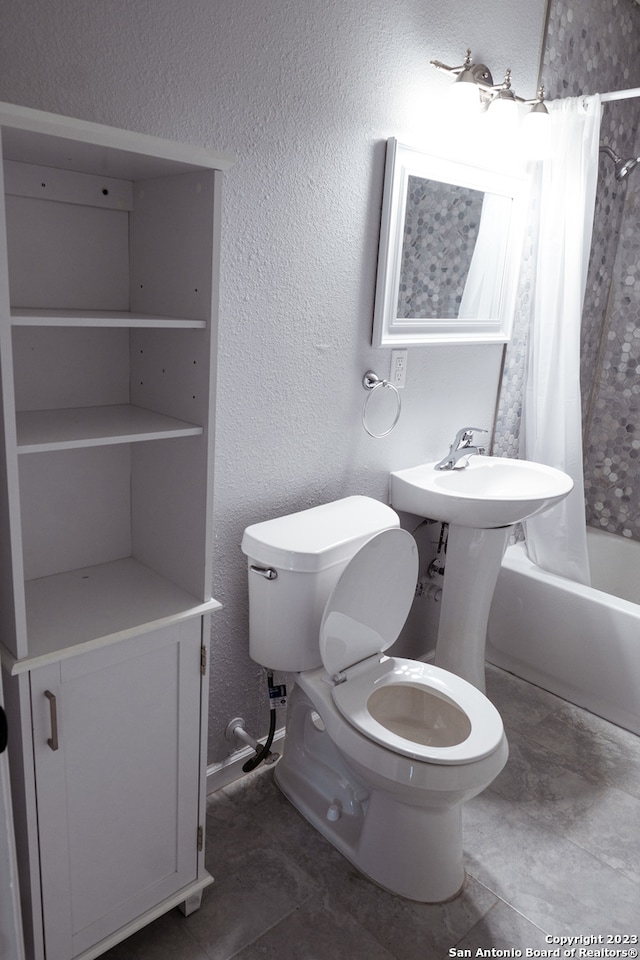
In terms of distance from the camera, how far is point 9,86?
1340 millimetres

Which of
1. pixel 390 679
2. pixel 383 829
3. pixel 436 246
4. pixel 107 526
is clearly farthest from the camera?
pixel 436 246

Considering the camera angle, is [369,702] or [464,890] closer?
[464,890]

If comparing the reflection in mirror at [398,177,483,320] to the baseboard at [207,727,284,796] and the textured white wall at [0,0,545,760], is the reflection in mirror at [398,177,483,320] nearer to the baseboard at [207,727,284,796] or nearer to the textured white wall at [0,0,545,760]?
the textured white wall at [0,0,545,760]

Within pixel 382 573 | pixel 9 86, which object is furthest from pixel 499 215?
pixel 9 86

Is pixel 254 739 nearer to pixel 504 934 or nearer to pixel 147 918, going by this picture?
pixel 147 918

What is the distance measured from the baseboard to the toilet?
0.78 feet

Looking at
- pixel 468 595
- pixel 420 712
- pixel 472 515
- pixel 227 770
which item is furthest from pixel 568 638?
pixel 227 770

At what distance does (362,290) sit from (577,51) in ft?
4.56

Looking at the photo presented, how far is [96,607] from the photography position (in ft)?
4.87

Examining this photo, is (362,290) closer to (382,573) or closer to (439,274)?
(439,274)

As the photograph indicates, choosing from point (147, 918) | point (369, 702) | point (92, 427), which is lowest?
point (147, 918)

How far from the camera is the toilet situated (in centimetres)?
169

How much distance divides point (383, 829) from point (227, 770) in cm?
54

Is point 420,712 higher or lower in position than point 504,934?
higher
